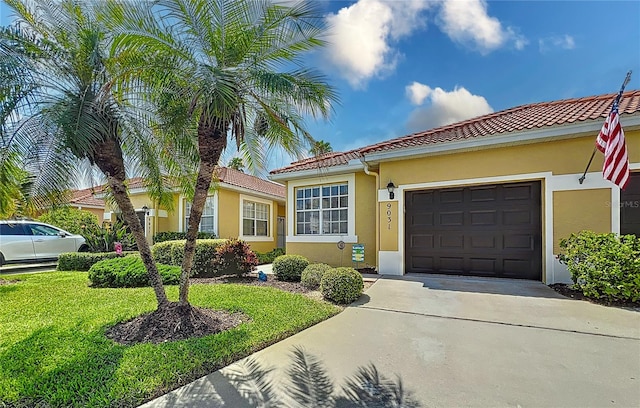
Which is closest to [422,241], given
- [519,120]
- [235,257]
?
[519,120]

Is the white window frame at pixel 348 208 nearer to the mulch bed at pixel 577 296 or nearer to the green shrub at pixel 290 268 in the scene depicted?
the green shrub at pixel 290 268

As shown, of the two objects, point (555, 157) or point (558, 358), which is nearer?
point (558, 358)

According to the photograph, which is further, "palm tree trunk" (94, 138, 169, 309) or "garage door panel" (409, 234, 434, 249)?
"garage door panel" (409, 234, 434, 249)

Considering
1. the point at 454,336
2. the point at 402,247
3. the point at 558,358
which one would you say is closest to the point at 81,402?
the point at 454,336

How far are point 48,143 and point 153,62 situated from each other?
1.92 meters

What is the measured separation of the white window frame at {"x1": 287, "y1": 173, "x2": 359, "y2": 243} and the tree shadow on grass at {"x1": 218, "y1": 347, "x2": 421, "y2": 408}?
24.4 feet

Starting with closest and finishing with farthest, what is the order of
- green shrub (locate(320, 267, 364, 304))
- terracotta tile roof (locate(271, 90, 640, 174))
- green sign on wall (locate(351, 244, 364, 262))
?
1. green shrub (locate(320, 267, 364, 304))
2. terracotta tile roof (locate(271, 90, 640, 174))
3. green sign on wall (locate(351, 244, 364, 262))

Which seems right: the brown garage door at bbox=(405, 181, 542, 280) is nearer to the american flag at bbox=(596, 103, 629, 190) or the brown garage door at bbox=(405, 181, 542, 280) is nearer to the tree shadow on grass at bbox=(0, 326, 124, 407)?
the american flag at bbox=(596, 103, 629, 190)

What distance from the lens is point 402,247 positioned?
970 centimetres

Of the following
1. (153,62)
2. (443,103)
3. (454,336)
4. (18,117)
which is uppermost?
(443,103)

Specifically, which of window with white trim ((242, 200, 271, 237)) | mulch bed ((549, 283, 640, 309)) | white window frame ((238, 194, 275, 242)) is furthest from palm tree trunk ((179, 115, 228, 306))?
window with white trim ((242, 200, 271, 237))

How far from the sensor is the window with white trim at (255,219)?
16.5m

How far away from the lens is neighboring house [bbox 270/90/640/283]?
7.57 meters

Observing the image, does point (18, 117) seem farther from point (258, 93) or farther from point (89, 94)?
point (258, 93)
